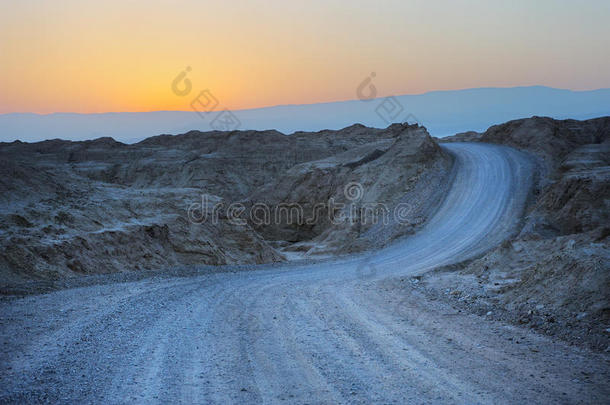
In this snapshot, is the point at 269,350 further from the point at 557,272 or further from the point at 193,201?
the point at 193,201

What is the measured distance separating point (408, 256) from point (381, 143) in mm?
25052

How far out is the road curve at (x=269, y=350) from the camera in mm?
6340

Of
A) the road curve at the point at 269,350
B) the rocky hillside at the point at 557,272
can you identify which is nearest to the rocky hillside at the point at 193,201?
the road curve at the point at 269,350

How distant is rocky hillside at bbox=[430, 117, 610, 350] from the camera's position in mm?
8852

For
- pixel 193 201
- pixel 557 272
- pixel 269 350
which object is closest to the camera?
pixel 269 350

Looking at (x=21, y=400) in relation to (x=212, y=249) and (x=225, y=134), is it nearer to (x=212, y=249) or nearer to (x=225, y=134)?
(x=212, y=249)

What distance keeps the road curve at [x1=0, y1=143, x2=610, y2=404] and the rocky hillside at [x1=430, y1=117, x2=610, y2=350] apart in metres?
0.78

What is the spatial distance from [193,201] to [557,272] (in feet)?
60.5

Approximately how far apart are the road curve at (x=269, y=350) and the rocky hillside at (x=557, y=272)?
2.54ft

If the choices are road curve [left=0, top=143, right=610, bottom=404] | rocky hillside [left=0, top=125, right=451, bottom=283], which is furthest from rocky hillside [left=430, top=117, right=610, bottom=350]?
rocky hillside [left=0, top=125, right=451, bottom=283]

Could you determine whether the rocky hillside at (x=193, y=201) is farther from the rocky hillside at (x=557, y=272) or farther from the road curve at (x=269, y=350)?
the rocky hillside at (x=557, y=272)

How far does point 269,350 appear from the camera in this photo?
8172 mm

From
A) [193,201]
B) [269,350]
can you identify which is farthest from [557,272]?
[193,201]

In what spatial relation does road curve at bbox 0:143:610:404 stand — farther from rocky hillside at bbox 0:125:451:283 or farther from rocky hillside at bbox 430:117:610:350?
rocky hillside at bbox 0:125:451:283
